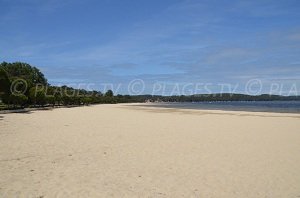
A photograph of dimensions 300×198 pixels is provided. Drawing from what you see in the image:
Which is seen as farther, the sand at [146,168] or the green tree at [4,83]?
the green tree at [4,83]

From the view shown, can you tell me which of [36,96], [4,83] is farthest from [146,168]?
[36,96]

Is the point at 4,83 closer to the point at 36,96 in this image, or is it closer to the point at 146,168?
the point at 36,96

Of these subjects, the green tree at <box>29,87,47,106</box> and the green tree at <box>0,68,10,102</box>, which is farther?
the green tree at <box>29,87,47,106</box>

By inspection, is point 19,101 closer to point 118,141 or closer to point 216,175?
point 118,141

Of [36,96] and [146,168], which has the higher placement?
[36,96]

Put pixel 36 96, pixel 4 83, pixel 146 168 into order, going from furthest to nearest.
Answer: pixel 36 96
pixel 4 83
pixel 146 168

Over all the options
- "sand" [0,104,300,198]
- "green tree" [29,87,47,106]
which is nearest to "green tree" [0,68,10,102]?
"green tree" [29,87,47,106]

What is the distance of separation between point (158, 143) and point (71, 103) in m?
93.1

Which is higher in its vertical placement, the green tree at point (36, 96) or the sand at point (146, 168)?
the green tree at point (36, 96)

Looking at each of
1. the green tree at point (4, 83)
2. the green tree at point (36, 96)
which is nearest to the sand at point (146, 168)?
the green tree at point (4, 83)

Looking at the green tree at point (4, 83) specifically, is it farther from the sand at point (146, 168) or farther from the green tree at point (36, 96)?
the sand at point (146, 168)

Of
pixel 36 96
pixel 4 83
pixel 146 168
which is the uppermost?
pixel 4 83

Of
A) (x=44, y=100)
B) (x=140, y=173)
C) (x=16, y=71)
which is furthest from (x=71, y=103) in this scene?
(x=140, y=173)

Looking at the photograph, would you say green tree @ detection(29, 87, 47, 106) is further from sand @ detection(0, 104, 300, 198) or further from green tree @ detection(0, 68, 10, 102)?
sand @ detection(0, 104, 300, 198)
